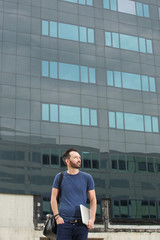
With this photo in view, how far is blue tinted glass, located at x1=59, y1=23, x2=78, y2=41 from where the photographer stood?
136 feet

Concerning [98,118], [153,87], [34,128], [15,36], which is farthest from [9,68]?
[153,87]

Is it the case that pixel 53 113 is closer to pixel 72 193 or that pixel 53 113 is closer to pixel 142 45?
pixel 142 45

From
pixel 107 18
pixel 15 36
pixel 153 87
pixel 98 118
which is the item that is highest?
pixel 107 18

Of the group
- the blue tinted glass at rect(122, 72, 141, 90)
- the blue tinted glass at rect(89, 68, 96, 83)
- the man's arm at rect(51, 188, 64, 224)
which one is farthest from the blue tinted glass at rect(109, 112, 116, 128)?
the man's arm at rect(51, 188, 64, 224)

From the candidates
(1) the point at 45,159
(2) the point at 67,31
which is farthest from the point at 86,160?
(2) the point at 67,31

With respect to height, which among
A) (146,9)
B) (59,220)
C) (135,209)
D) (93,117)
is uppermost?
(146,9)

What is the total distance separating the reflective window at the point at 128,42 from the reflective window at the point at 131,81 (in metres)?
2.98

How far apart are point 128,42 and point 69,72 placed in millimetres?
7794

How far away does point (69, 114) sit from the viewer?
39000 millimetres

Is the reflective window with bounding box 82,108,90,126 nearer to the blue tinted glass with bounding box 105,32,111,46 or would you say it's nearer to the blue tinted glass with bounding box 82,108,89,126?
the blue tinted glass with bounding box 82,108,89,126

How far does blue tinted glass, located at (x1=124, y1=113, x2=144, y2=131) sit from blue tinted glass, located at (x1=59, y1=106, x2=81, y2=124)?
5.08 metres

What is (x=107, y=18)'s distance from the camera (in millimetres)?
43906

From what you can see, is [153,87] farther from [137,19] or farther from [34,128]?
[34,128]

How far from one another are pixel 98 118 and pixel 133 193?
773 cm
